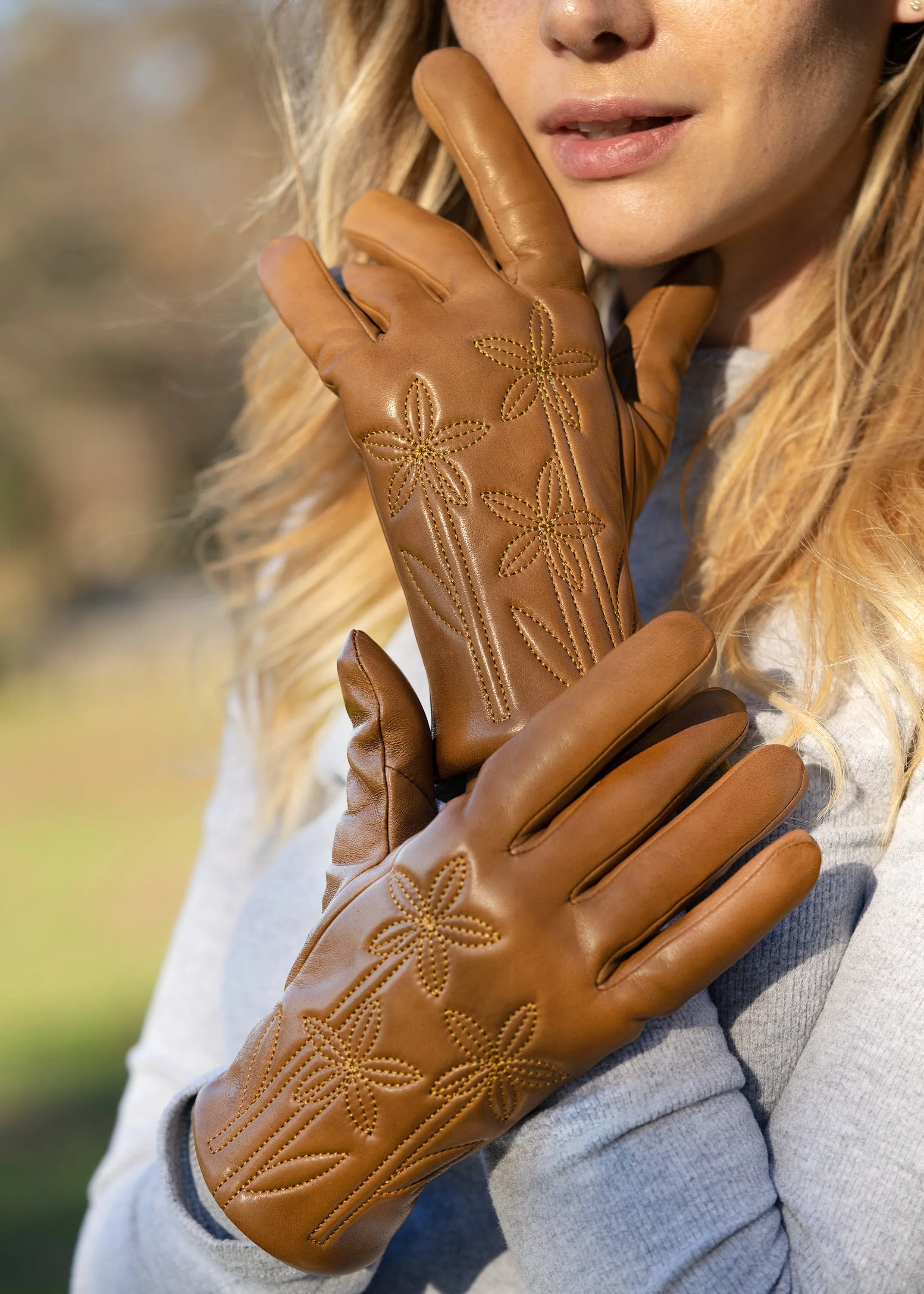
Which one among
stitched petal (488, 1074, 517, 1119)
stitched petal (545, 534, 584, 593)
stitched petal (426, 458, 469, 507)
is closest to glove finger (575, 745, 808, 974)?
stitched petal (488, 1074, 517, 1119)

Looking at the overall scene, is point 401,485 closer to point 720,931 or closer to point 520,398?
point 520,398

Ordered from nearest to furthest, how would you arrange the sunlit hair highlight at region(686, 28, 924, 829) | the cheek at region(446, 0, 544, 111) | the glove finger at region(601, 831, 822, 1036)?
the glove finger at region(601, 831, 822, 1036) → the sunlit hair highlight at region(686, 28, 924, 829) → the cheek at region(446, 0, 544, 111)

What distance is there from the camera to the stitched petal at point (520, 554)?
0.91m

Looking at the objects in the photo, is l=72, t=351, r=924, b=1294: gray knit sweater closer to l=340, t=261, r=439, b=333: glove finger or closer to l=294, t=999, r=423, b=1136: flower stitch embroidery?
l=294, t=999, r=423, b=1136: flower stitch embroidery

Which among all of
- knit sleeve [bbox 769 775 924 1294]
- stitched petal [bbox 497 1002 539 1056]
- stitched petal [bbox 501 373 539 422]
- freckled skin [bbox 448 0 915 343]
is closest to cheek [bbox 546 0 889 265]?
freckled skin [bbox 448 0 915 343]

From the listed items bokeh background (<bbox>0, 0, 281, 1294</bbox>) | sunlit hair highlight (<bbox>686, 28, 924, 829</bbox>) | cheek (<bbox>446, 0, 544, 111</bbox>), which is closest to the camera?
sunlit hair highlight (<bbox>686, 28, 924, 829</bbox>)

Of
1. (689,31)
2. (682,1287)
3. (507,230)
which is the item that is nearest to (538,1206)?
(682,1287)

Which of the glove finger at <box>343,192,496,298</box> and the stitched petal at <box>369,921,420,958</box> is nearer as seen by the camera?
the stitched petal at <box>369,921,420,958</box>

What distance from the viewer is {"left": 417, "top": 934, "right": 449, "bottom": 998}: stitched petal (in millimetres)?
768

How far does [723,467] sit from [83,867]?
15.2 ft

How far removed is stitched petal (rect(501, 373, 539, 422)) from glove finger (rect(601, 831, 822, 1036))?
0.42 metres

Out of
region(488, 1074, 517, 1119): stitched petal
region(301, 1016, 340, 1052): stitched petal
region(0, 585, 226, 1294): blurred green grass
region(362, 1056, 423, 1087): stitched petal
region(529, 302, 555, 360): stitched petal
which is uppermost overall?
region(529, 302, 555, 360): stitched petal

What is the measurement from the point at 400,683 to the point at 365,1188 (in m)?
0.37

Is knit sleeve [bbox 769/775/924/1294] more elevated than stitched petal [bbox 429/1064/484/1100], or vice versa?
stitched petal [bbox 429/1064/484/1100]
